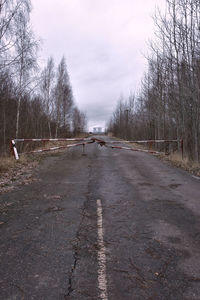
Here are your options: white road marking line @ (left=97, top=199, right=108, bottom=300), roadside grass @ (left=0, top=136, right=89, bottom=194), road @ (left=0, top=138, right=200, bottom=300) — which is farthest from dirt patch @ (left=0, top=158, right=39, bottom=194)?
white road marking line @ (left=97, top=199, right=108, bottom=300)

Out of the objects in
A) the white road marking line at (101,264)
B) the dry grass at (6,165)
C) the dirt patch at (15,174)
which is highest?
the dry grass at (6,165)

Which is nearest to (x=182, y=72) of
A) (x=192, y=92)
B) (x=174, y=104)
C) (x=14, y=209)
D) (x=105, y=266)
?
(x=192, y=92)

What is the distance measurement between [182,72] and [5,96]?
1105 cm

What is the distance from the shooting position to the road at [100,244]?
247 centimetres

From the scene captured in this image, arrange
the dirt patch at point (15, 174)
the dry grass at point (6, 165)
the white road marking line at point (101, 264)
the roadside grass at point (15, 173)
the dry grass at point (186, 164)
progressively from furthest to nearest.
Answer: the dry grass at point (186, 164) → the dry grass at point (6, 165) → the roadside grass at point (15, 173) → the dirt patch at point (15, 174) → the white road marking line at point (101, 264)

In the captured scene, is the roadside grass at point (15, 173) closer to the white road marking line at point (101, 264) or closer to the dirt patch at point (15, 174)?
the dirt patch at point (15, 174)

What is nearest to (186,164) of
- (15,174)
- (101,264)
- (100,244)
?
(15,174)

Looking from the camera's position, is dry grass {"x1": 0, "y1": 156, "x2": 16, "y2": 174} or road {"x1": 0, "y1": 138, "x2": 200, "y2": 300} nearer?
road {"x1": 0, "y1": 138, "x2": 200, "y2": 300}

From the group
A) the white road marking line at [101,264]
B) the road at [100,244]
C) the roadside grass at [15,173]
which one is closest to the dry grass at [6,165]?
the roadside grass at [15,173]

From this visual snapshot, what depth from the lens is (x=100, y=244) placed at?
11.3 ft

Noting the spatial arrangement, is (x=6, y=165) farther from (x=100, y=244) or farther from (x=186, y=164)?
(x=186, y=164)

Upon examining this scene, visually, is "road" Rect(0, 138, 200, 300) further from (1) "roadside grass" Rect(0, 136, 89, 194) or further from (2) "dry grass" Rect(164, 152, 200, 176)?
(2) "dry grass" Rect(164, 152, 200, 176)

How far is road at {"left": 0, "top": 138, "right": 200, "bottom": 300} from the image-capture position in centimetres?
247

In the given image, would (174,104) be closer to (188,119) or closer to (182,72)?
(188,119)
